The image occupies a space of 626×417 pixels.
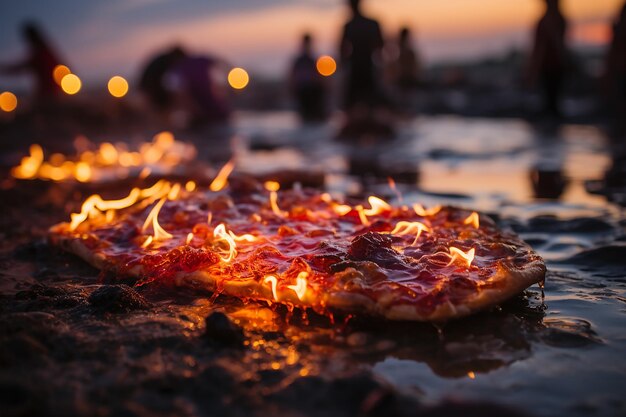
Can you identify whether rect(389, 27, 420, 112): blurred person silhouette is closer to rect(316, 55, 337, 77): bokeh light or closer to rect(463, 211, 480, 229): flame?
rect(316, 55, 337, 77): bokeh light

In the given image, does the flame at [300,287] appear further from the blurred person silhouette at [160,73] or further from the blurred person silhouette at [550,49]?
the blurred person silhouette at [160,73]

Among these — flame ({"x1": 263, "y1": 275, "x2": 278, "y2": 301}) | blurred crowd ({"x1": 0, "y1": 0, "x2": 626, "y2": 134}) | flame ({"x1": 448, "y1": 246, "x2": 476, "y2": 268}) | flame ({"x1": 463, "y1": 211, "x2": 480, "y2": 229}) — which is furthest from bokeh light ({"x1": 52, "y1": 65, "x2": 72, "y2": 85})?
flame ({"x1": 448, "y1": 246, "x2": 476, "y2": 268})

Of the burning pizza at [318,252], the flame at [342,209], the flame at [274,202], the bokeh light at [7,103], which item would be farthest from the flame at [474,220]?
the bokeh light at [7,103]

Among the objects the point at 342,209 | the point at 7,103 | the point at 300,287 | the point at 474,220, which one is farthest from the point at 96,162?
the point at 7,103

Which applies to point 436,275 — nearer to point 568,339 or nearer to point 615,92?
point 568,339

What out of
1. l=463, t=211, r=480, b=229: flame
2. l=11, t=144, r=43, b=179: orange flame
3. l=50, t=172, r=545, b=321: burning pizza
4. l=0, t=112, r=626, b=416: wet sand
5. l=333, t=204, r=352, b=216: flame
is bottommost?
l=0, t=112, r=626, b=416: wet sand

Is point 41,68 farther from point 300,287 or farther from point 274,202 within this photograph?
point 300,287
